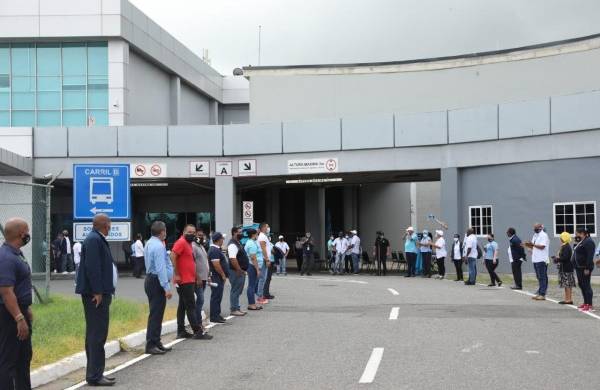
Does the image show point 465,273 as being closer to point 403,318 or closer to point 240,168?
point 240,168

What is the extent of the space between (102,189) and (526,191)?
16.4 m

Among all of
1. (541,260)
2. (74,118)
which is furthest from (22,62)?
(541,260)

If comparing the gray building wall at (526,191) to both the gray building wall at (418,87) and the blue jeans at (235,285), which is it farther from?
the blue jeans at (235,285)

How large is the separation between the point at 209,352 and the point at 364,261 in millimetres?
25830

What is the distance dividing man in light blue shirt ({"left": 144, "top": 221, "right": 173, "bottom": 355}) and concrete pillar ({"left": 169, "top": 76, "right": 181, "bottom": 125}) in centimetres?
3937

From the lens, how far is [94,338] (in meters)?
8.64

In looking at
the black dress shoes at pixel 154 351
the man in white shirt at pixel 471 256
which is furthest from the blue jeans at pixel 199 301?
the man in white shirt at pixel 471 256

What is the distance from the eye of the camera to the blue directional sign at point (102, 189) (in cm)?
1592

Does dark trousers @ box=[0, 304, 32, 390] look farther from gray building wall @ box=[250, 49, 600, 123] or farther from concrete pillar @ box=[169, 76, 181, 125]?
concrete pillar @ box=[169, 76, 181, 125]

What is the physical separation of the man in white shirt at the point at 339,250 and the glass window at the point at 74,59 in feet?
61.2

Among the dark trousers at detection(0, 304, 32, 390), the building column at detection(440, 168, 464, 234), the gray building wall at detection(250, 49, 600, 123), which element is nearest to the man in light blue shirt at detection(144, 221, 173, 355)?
the dark trousers at detection(0, 304, 32, 390)

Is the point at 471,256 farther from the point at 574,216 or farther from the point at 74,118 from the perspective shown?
the point at 74,118

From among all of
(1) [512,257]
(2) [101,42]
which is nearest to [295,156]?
(1) [512,257]

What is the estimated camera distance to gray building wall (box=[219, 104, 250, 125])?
199 feet
